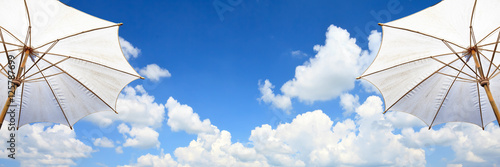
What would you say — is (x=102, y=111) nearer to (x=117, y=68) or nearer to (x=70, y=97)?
(x=70, y=97)

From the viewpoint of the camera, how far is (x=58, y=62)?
1466 centimetres

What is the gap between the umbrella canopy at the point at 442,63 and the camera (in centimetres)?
1484

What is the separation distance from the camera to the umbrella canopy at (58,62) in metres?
13.8

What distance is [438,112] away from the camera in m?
19.6

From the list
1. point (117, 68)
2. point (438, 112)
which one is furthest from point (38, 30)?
point (438, 112)

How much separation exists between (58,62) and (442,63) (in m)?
22.2

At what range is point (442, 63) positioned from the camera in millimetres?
16328

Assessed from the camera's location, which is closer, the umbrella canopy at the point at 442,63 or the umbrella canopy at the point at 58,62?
the umbrella canopy at the point at 58,62

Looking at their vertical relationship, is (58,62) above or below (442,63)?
above

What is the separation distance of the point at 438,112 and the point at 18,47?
27199 millimetres

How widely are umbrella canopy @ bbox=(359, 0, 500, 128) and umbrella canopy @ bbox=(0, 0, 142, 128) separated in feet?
53.0

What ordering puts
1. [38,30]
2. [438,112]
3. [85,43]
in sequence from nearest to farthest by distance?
1. [38,30]
2. [85,43]
3. [438,112]

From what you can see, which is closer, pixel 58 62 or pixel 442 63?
pixel 58 62

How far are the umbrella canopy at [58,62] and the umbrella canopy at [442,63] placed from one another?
1615 centimetres
